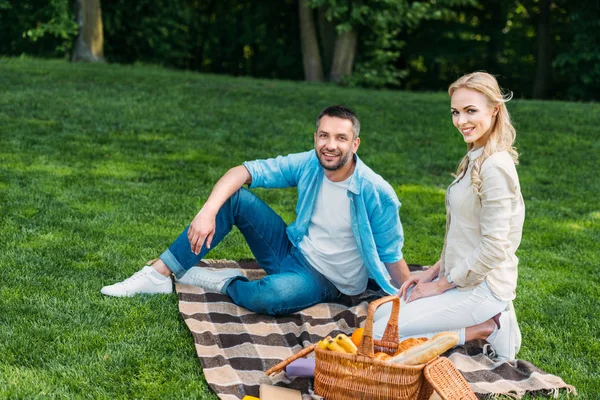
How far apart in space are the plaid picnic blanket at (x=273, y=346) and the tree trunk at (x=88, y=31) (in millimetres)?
11980

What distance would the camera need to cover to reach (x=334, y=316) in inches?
166

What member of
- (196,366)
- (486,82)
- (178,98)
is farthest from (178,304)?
(178,98)

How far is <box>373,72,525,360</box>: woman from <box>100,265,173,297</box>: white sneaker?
1277 millimetres

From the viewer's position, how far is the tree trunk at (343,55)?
16500 millimetres

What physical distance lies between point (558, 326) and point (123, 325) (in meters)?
2.40

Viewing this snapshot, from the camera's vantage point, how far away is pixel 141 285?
14.1 ft

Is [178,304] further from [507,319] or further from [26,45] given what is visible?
[26,45]

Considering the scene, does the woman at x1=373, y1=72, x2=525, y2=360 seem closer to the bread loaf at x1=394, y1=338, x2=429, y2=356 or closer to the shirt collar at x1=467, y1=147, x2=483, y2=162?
the shirt collar at x1=467, y1=147, x2=483, y2=162

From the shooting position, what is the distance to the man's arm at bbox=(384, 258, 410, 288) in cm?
424

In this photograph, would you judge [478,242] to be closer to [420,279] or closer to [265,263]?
[420,279]

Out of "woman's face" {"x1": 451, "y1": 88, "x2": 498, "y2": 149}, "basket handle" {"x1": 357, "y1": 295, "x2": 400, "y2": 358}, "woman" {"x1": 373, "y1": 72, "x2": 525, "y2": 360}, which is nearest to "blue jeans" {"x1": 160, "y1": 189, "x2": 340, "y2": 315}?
"woman" {"x1": 373, "y1": 72, "x2": 525, "y2": 360}

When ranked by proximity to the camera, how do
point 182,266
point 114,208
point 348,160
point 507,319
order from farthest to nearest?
point 114,208, point 182,266, point 348,160, point 507,319

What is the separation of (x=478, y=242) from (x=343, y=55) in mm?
13413

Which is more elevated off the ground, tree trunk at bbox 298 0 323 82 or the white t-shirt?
tree trunk at bbox 298 0 323 82
